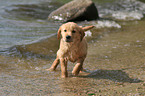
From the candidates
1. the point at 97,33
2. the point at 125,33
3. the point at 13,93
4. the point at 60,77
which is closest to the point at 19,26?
the point at 97,33

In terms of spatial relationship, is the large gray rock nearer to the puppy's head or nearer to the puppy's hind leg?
the puppy's hind leg

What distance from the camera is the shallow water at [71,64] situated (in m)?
4.46

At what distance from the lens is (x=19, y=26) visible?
1127cm

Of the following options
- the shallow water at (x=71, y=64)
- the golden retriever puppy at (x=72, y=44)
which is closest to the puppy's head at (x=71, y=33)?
the golden retriever puppy at (x=72, y=44)

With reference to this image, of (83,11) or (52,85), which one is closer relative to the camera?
(52,85)

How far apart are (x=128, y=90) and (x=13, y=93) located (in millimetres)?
1949

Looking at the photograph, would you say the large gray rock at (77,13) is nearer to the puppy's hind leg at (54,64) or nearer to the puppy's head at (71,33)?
the puppy's hind leg at (54,64)

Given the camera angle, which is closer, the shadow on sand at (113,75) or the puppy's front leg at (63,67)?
the shadow on sand at (113,75)

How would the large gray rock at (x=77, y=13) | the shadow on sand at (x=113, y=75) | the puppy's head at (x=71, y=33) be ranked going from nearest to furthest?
the puppy's head at (x=71, y=33), the shadow on sand at (x=113, y=75), the large gray rock at (x=77, y=13)

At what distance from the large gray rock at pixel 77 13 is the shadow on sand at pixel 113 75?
314 inches

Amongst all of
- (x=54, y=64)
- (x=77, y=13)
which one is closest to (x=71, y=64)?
(x=54, y=64)

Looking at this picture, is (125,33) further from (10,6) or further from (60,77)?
(10,6)

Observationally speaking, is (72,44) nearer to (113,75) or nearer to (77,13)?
(113,75)

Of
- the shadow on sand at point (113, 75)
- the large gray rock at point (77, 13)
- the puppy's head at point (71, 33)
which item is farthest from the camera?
the large gray rock at point (77, 13)
